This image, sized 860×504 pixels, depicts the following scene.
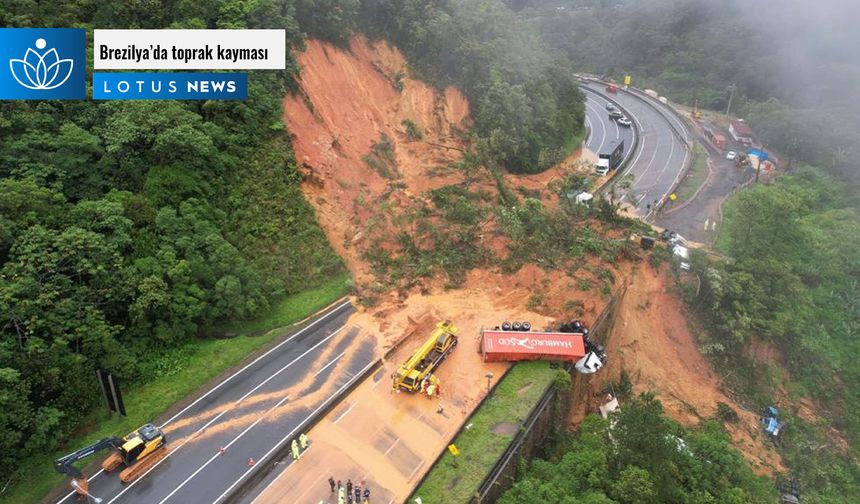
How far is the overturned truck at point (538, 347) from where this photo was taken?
1219 inches

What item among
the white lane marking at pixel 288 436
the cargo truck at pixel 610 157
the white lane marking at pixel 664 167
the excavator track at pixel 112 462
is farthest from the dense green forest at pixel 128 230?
the white lane marking at pixel 664 167

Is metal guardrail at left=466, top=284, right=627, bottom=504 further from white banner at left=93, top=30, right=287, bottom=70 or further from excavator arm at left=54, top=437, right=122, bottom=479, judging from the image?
white banner at left=93, top=30, right=287, bottom=70

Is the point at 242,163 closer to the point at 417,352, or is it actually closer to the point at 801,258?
the point at 417,352

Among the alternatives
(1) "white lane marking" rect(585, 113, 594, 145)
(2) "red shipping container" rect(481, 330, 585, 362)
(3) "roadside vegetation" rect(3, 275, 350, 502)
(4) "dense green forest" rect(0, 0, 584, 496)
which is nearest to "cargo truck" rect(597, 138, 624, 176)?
(1) "white lane marking" rect(585, 113, 594, 145)

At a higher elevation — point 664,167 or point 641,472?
point 664,167

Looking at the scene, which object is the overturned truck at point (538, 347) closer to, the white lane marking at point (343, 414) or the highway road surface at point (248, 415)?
the highway road surface at point (248, 415)

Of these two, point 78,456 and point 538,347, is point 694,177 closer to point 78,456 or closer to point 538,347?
point 538,347

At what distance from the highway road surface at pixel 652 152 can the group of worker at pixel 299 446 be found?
35.1 m

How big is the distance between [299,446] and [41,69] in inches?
1006

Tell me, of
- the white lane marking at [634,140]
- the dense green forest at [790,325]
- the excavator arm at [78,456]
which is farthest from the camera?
the white lane marking at [634,140]

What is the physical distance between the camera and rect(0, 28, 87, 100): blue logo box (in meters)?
30.0

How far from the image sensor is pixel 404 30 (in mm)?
53438

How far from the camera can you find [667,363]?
37.4 metres

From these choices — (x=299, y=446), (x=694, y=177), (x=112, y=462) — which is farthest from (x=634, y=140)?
(x=112, y=462)
